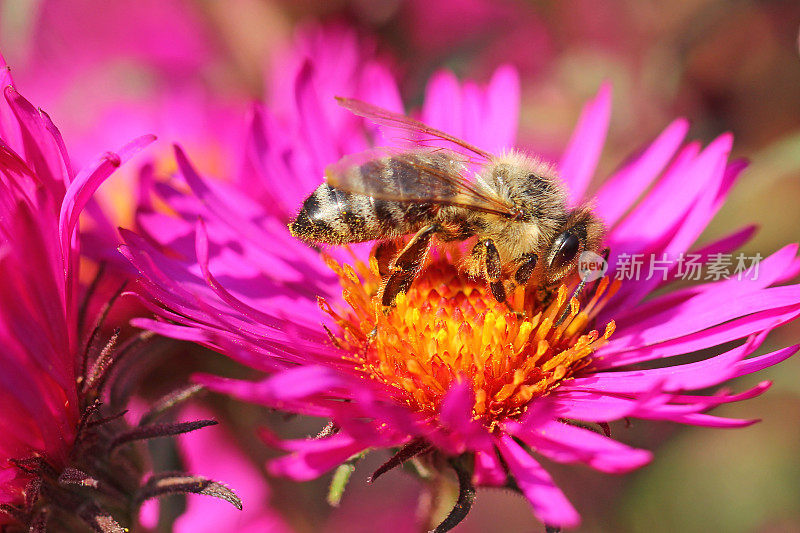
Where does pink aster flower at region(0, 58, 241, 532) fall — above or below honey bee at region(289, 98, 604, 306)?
below

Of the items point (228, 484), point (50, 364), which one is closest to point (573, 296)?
point (50, 364)

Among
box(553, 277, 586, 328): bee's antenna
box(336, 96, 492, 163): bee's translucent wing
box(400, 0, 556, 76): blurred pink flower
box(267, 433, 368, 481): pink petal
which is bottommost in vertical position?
box(267, 433, 368, 481): pink petal

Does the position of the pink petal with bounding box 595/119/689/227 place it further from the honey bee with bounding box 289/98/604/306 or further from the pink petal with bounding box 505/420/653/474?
the pink petal with bounding box 505/420/653/474

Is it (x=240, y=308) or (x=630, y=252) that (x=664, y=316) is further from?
(x=240, y=308)

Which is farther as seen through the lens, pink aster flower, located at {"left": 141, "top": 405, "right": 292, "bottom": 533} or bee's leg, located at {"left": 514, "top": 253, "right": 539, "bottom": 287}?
pink aster flower, located at {"left": 141, "top": 405, "right": 292, "bottom": 533}

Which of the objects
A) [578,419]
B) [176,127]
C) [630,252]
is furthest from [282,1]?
[578,419]

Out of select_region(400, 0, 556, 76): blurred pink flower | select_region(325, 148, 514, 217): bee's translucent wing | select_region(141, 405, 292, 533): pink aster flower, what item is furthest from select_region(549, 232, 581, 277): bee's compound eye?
select_region(400, 0, 556, 76): blurred pink flower

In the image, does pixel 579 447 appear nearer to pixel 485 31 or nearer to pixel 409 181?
pixel 409 181
